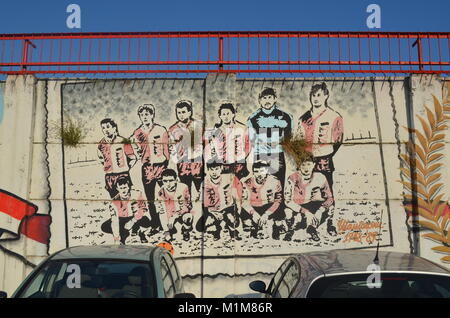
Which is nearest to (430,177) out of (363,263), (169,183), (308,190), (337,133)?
(337,133)

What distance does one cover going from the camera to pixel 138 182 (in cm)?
867

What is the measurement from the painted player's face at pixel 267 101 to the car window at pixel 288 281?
4213mm

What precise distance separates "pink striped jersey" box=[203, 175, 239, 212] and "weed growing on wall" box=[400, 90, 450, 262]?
3.09m

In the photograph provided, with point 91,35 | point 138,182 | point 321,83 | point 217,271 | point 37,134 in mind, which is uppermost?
point 91,35

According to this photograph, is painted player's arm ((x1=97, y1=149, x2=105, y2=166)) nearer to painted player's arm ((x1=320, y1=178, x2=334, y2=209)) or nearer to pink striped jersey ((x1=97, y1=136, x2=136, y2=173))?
pink striped jersey ((x1=97, y1=136, x2=136, y2=173))

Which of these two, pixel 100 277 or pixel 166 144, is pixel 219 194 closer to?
pixel 166 144

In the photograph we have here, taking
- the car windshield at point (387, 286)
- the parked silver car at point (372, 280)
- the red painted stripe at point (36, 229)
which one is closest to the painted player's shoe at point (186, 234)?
the red painted stripe at point (36, 229)

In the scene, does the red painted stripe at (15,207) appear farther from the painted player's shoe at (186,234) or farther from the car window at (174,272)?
the car window at (174,272)

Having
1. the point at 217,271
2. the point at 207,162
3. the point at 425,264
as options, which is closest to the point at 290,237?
the point at 217,271

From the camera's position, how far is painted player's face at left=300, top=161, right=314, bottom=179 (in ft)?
28.3

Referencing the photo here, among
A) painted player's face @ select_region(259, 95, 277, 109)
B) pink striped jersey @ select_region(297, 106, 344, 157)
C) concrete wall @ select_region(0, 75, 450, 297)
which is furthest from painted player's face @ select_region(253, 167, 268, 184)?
painted player's face @ select_region(259, 95, 277, 109)

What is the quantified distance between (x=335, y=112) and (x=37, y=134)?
546 centimetres
